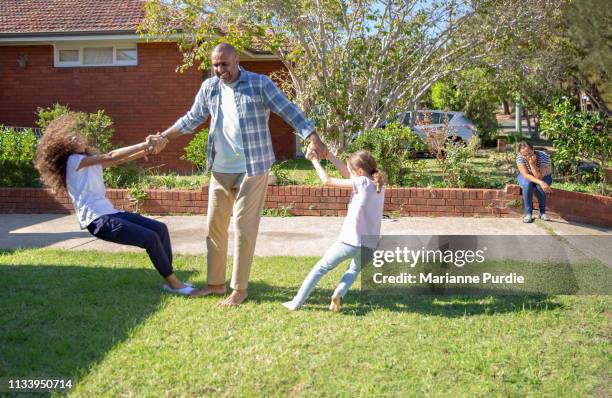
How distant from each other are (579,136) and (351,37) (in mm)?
4023

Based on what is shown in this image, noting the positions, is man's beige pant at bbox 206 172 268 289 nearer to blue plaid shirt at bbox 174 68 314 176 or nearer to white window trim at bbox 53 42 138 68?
blue plaid shirt at bbox 174 68 314 176

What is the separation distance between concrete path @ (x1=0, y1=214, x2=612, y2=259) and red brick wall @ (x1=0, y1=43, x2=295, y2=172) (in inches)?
236

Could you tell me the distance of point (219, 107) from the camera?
217 inches

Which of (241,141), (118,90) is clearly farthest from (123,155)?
(118,90)

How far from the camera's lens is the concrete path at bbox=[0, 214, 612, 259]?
7.66 metres

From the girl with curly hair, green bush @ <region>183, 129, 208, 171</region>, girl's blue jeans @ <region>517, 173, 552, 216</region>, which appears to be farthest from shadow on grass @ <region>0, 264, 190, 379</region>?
green bush @ <region>183, 129, 208, 171</region>

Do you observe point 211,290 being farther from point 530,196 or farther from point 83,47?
point 83,47

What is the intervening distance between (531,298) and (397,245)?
2182mm

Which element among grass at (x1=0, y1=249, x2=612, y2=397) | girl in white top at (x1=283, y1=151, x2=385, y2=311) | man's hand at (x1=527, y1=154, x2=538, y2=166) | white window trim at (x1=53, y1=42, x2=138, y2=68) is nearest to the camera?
grass at (x1=0, y1=249, x2=612, y2=397)

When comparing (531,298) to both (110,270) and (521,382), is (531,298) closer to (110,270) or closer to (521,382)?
(521,382)

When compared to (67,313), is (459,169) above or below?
above

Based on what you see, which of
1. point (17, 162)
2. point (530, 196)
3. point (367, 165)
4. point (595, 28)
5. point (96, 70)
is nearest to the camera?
point (367, 165)

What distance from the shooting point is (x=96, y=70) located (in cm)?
1546

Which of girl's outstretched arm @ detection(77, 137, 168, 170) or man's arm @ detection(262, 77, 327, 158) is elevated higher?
man's arm @ detection(262, 77, 327, 158)
